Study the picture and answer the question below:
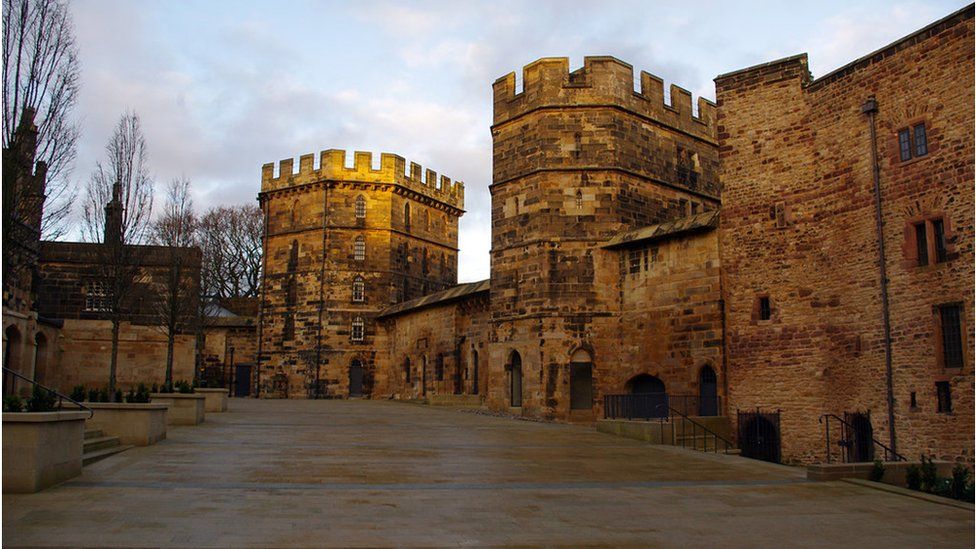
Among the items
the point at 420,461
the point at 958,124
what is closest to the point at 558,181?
the point at 958,124

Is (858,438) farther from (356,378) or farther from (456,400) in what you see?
(356,378)

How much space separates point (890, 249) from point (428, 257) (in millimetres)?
32108

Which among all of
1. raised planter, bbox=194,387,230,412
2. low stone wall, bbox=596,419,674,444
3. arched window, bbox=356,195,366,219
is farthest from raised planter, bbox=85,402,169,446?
arched window, bbox=356,195,366,219

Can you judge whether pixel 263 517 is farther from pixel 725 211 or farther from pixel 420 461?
pixel 725 211

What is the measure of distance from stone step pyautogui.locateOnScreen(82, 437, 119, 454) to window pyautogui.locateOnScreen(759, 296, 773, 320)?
15131mm

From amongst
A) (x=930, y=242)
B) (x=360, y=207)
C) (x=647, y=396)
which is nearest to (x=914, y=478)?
(x=930, y=242)

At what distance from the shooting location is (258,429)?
19.0 metres

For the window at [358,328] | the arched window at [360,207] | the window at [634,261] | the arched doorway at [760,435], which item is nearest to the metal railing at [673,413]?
the arched doorway at [760,435]

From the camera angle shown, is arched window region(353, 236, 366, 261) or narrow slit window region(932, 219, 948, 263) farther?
arched window region(353, 236, 366, 261)

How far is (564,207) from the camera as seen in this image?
2655 centimetres

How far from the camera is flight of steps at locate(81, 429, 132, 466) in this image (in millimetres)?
12102

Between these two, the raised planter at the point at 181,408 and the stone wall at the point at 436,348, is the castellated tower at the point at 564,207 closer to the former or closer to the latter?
the stone wall at the point at 436,348

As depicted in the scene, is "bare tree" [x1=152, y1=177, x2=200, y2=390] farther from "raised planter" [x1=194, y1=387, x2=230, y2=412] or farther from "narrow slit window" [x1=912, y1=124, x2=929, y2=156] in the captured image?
"narrow slit window" [x1=912, y1=124, x2=929, y2=156]

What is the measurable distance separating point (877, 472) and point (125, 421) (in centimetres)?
1268
